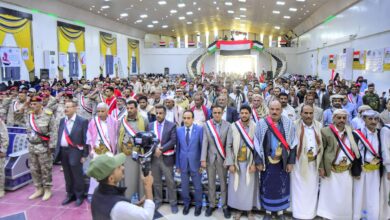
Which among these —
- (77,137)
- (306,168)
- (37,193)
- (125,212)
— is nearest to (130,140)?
(77,137)

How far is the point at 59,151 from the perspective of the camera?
5.09 m

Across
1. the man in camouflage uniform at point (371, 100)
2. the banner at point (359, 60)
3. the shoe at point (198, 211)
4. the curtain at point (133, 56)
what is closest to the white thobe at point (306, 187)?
the shoe at point (198, 211)

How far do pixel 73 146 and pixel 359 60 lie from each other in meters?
13.3

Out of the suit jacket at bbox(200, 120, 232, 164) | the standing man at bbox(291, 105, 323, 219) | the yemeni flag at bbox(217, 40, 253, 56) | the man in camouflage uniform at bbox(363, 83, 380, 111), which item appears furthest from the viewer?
the yemeni flag at bbox(217, 40, 253, 56)

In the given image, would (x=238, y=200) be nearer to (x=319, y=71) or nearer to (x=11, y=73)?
(x=11, y=73)

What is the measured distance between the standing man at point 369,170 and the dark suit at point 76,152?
4.03 metres

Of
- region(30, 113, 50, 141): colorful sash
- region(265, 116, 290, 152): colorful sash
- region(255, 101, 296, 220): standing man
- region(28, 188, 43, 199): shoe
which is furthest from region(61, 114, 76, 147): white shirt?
region(265, 116, 290, 152): colorful sash

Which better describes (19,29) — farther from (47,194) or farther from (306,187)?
(306,187)

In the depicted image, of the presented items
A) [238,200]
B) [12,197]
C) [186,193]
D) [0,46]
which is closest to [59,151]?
[12,197]

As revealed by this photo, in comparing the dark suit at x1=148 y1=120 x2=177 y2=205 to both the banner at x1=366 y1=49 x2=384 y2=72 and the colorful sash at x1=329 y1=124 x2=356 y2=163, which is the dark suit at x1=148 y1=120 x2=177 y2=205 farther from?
the banner at x1=366 y1=49 x2=384 y2=72

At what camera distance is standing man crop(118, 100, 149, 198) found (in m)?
4.88

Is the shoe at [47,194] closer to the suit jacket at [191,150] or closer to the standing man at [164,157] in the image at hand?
the standing man at [164,157]

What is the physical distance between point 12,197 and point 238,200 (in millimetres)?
3961

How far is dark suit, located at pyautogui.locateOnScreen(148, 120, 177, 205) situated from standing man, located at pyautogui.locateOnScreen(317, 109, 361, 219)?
83.9 inches
